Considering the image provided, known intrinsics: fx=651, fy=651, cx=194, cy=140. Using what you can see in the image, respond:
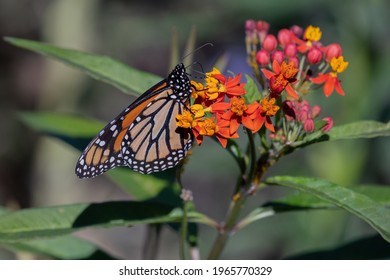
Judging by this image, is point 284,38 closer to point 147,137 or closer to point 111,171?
point 147,137

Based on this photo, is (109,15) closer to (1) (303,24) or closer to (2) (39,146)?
(2) (39,146)

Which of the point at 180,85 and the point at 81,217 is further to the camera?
the point at 180,85

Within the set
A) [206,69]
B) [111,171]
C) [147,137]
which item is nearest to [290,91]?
[147,137]

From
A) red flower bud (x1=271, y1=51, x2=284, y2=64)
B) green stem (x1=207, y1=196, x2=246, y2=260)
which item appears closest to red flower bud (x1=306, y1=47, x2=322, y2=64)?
red flower bud (x1=271, y1=51, x2=284, y2=64)

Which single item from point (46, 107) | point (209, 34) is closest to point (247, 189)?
point (209, 34)

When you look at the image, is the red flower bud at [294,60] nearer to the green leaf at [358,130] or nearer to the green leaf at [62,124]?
the green leaf at [358,130]

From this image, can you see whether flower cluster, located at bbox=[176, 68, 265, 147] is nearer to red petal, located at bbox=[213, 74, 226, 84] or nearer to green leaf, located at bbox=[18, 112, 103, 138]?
red petal, located at bbox=[213, 74, 226, 84]
